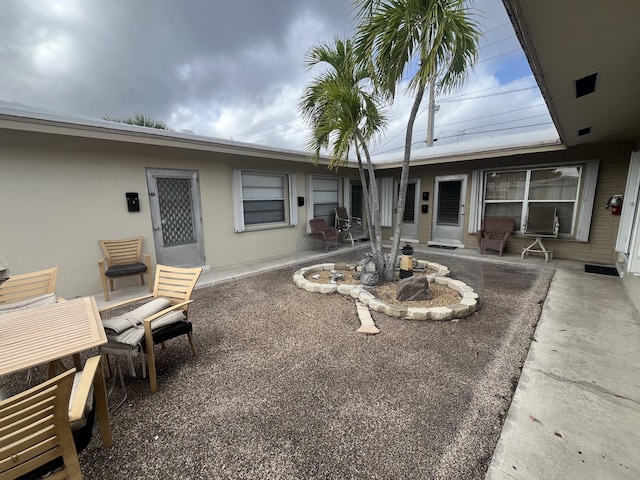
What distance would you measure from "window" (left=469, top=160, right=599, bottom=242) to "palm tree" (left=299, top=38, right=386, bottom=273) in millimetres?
3741

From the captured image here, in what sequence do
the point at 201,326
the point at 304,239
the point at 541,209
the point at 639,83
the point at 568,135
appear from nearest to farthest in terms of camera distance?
the point at 639,83
the point at 201,326
the point at 568,135
the point at 541,209
the point at 304,239

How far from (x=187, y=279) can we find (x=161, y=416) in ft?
3.57

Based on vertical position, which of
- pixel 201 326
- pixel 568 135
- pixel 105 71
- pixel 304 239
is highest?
pixel 105 71

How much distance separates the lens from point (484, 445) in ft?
4.61

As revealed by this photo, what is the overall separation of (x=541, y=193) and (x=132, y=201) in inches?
304

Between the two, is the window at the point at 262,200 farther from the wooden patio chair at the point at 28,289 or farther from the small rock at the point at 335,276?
the wooden patio chair at the point at 28,289

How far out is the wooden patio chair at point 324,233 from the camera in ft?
20.1

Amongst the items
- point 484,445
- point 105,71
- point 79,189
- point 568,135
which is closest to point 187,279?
point 484,445

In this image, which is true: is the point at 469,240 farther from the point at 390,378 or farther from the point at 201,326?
the point at 201,326

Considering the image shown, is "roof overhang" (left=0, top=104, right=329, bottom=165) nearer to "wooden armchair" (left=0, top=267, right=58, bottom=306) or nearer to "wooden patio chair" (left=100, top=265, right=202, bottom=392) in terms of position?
"wooden armchair" (left=0, top=267, right=58, bottom=306)

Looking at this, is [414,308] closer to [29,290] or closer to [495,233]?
[29,290]

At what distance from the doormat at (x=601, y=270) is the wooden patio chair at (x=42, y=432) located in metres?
6.59

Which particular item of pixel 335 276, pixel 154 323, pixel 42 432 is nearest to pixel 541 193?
pixel 335 276

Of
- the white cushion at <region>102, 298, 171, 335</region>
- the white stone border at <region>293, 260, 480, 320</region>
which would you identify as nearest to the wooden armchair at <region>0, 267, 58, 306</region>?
the white cushion at <region>102, 298, 171, 335</region>
